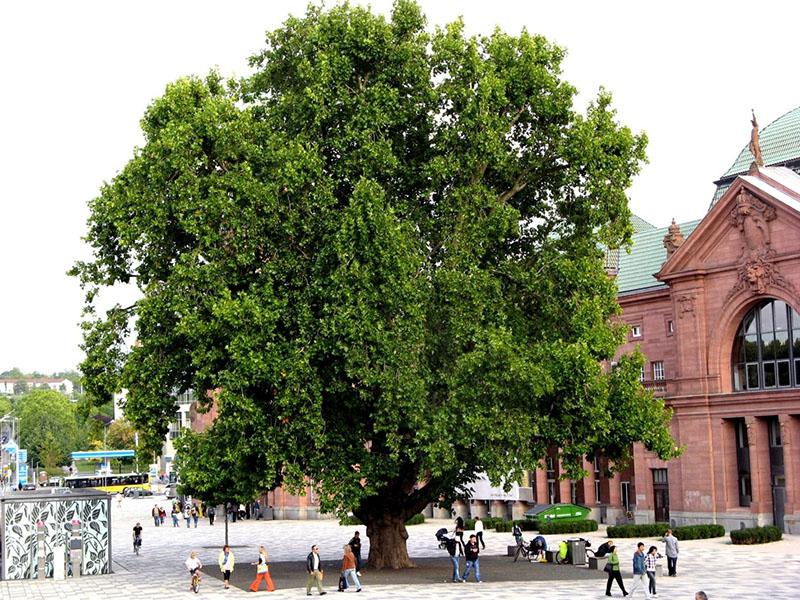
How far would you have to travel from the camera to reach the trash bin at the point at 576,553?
4547 centimetres

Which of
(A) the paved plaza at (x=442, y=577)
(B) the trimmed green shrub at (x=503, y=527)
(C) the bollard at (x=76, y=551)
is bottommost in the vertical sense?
(A) the paved plaza at (x=442, y=577)

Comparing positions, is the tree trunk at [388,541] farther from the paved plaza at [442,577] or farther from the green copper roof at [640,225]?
the green copper roof at [640,225]

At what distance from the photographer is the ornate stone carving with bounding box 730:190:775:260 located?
192 ft

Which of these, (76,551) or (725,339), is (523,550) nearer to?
(76,551)

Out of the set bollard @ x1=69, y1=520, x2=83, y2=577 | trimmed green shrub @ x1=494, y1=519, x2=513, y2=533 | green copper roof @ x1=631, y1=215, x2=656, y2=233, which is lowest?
trimmed green shrub @ x1=494, y1=519, x2=513, y2=533

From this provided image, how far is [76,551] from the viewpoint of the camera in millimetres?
45875

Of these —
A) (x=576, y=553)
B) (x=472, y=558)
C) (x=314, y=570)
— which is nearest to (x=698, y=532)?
(x=576, y=553)

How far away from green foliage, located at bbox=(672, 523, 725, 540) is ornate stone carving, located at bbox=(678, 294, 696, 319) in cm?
1215

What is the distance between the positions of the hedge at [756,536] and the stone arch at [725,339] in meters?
10.2

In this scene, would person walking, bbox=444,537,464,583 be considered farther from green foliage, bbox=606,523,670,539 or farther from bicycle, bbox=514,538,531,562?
green foliage, bbox=606,523,670,539

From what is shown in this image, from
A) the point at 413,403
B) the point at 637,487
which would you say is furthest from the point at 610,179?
the point at 637,487

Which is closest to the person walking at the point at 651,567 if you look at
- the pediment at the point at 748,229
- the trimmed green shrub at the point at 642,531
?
the trimmed green shrub at the point at 642,531

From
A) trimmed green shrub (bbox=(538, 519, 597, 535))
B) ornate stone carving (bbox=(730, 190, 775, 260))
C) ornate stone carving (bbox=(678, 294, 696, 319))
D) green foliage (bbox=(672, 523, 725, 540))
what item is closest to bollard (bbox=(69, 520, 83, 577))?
trimmed green shrub (bbox=(538, 519, 597, 535))

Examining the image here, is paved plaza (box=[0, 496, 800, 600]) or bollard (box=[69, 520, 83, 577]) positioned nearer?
paved plaza (box=[0, 496, 800, 600])
